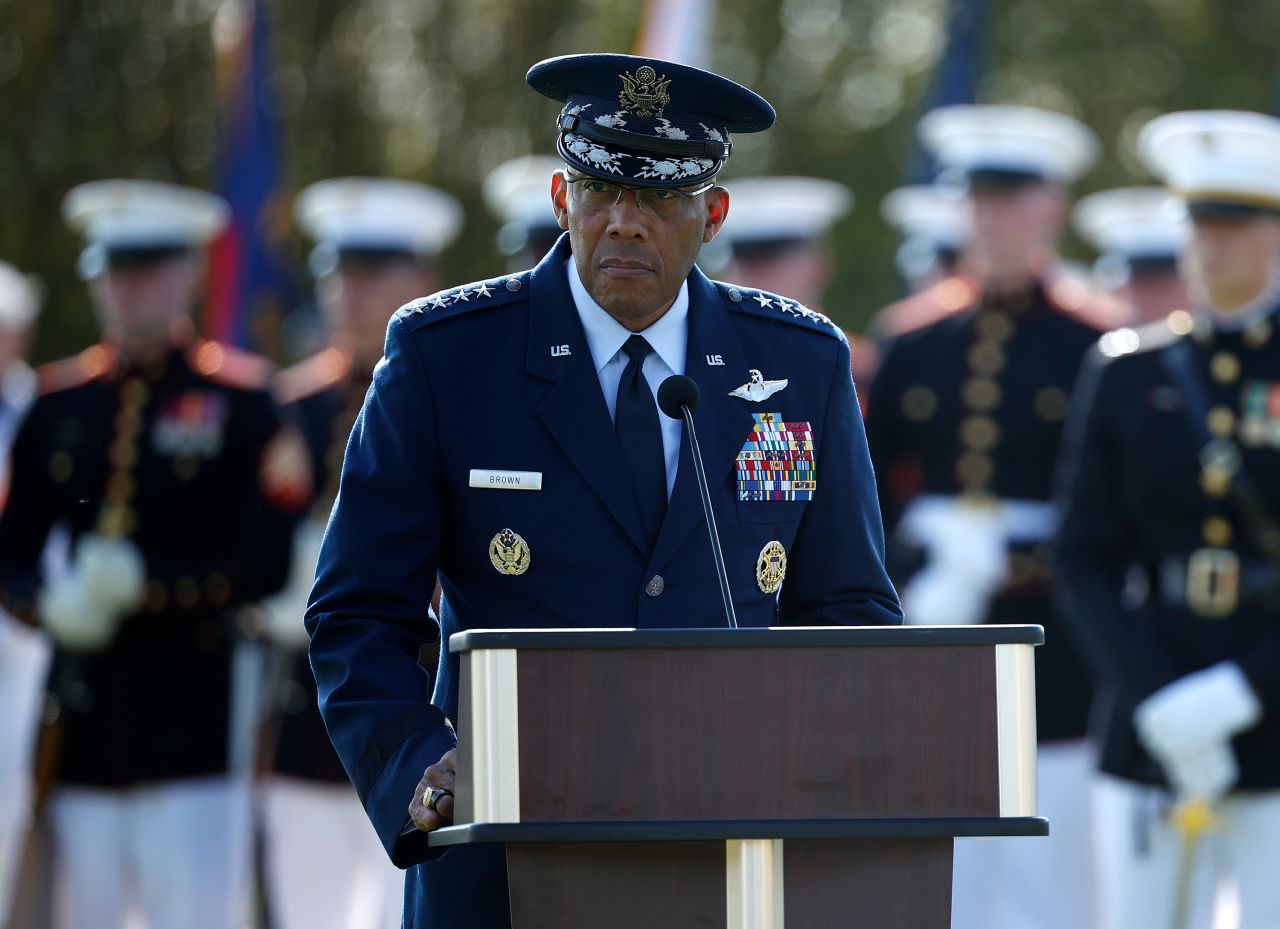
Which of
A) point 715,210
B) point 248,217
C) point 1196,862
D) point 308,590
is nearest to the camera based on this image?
point 715,210

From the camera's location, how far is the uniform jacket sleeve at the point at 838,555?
361 cm

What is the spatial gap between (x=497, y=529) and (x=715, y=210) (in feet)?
1.95

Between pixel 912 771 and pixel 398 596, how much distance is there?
34.3 inches

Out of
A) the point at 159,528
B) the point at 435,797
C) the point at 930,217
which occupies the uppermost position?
the point at 930,217

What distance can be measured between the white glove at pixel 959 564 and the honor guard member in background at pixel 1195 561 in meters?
1.01

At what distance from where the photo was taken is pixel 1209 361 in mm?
6641

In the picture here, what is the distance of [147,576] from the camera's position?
7.66 m

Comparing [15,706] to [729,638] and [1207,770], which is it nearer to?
[1207,770]

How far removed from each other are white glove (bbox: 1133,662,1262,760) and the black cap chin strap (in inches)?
129

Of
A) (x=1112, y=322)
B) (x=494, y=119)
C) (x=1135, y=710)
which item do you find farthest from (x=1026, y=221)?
(x=494, y=119)

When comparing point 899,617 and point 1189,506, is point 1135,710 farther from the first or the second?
point 899,617

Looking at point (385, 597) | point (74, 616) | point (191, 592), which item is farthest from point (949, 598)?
point (385, 597)

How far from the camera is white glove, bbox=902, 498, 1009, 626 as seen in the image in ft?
25.7

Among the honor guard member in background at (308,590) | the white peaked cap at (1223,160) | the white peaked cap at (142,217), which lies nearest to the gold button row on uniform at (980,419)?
the white peaked cap at (1223,160)
